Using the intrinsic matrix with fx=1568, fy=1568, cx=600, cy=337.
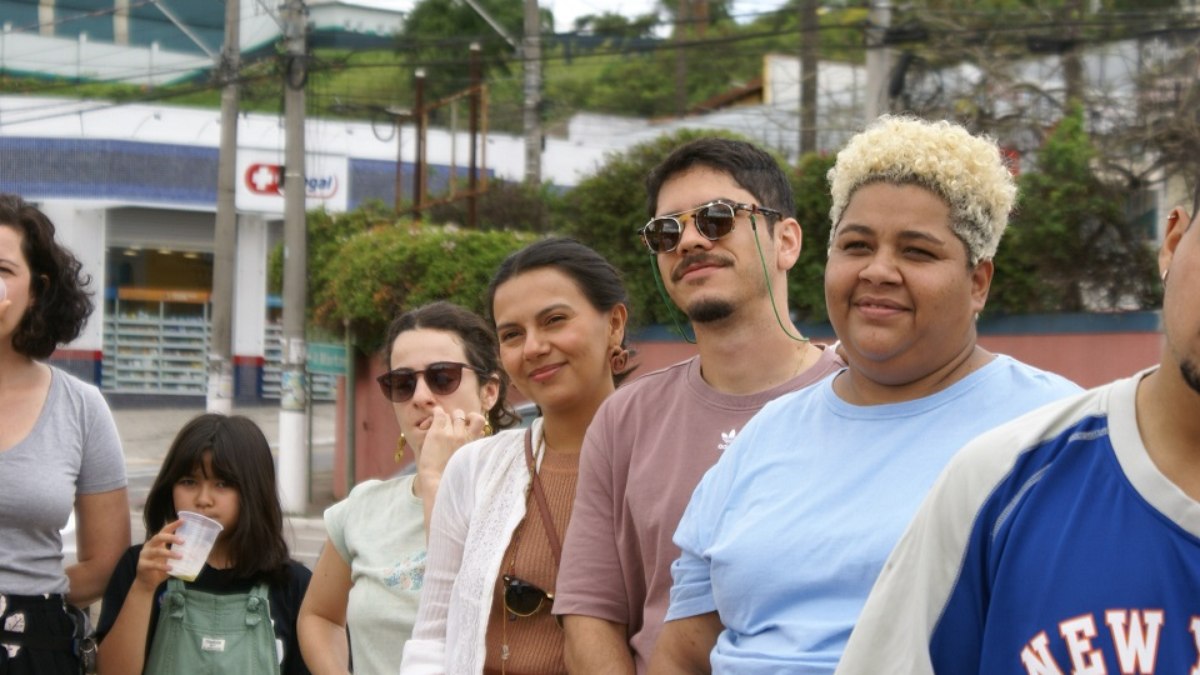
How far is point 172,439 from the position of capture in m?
16.3

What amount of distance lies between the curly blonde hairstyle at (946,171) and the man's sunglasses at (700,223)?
0.60 m

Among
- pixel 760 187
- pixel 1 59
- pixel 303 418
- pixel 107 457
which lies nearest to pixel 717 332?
pixel 760 187

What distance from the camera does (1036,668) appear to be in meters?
1.91

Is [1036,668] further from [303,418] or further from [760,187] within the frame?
[303,418]

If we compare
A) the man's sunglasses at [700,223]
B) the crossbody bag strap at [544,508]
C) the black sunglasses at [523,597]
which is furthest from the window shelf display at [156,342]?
the man's sunglasses at [700,223]

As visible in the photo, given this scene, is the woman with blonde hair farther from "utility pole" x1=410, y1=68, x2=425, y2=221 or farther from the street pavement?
"utility pole" x1=410, y1=68, x2=425, y2=221

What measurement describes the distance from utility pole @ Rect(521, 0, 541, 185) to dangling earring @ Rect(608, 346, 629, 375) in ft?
63.7

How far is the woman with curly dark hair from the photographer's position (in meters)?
4.14

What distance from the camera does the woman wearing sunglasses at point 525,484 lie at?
3.60m

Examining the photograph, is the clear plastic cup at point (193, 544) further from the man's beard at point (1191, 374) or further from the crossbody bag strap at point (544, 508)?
the man's beard at point (1191, 374)

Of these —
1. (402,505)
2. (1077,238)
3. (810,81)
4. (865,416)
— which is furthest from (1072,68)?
(865,416)

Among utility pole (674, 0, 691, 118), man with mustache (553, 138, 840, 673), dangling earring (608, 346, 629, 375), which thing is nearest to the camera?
man with mustache (553, 138, 840, 673)

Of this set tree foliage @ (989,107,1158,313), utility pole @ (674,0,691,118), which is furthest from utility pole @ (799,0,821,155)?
utility pole @ (674,0,691,118)

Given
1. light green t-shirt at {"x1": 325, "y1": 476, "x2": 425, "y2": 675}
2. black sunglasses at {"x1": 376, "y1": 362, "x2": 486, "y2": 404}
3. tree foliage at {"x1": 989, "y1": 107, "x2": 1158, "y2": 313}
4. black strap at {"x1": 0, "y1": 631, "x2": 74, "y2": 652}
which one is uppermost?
tree foliage at {"x1": 989, "y1": 107, "x2": 1158, "y2": 313}
